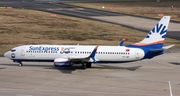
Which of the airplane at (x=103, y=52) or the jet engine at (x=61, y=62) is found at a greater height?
the airplane at (x=103, y=52)

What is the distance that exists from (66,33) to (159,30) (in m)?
43.2

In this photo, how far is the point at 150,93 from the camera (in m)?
46.4

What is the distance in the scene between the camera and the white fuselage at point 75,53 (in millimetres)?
61062

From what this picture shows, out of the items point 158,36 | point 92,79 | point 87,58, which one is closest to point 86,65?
point 87,58

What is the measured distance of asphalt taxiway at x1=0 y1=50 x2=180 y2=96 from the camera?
47.4 metres

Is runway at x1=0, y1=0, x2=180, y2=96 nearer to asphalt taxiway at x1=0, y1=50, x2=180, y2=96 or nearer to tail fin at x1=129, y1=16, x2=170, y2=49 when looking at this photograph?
asphalt taxiway at x1=0, y1=50, x2=180, y2=96

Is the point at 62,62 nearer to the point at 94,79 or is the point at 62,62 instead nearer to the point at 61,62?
the point at 61,62

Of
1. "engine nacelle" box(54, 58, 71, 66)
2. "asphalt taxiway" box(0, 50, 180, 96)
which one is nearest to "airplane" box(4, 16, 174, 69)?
"engine nacelle" box(54, 58, 71, 66)

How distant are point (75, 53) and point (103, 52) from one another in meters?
4.12

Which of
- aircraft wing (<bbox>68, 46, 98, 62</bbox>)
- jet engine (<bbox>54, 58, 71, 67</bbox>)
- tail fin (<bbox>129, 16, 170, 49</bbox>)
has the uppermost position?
tail fin (<bbox>129, 16, 170, 49</bbox>)

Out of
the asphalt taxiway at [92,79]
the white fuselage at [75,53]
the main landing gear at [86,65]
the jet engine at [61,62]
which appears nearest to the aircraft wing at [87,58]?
the jet engine at [61,62]

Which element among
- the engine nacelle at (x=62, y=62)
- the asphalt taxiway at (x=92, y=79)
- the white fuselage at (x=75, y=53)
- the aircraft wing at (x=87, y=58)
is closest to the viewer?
the asphalt taxiway at (x=92, y=79)

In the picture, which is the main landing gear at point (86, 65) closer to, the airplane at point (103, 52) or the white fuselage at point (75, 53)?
the airplane at point (103, 52)

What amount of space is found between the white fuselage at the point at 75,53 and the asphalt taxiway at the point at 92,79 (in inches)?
66.8
